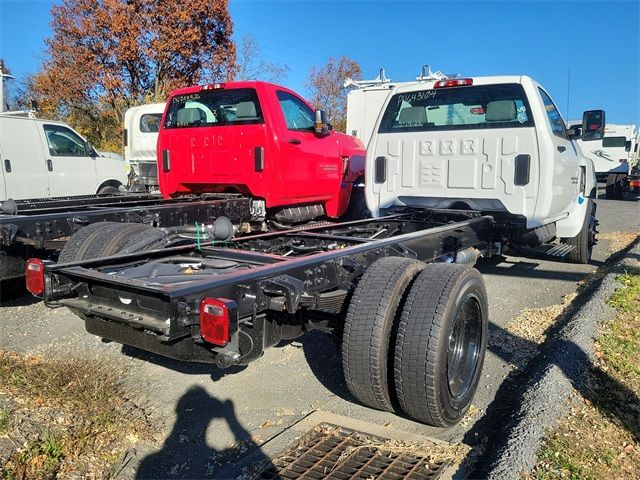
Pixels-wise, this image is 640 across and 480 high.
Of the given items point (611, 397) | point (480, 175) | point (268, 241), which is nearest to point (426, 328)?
point (611, 397)

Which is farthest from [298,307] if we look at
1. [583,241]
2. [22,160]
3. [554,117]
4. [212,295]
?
[22,160]

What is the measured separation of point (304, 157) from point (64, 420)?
462 cm

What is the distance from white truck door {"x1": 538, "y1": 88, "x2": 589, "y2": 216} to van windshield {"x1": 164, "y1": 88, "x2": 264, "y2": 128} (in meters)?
3.33

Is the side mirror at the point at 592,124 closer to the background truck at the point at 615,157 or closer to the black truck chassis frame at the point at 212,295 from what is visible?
the black truck chassis frame at the point at 212,295

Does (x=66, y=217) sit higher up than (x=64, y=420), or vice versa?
(x=66, y=217)

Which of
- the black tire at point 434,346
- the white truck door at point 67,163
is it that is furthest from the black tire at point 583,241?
the white truck door at point 67,163

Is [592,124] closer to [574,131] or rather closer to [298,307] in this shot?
[574,131]

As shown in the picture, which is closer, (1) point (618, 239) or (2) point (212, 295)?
(2) point (212, 295)

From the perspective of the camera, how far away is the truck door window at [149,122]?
12.5 metres

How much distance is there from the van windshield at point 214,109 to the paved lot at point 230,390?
300 centimetres

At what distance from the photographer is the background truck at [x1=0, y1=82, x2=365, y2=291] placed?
21.8ft

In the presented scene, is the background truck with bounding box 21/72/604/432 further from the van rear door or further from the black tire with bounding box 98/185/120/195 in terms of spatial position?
the black tire with bounding box 98/185/120/195

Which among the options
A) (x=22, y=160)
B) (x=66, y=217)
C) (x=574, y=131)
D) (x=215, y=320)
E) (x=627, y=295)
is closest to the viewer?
(x=215, y=320)

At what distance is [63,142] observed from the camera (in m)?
10.2
